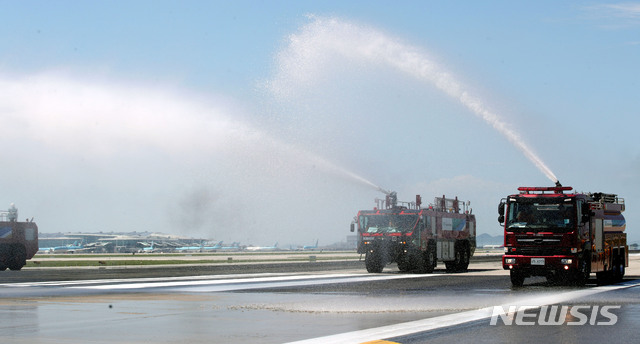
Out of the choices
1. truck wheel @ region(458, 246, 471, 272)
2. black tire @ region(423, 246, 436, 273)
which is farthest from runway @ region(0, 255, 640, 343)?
truck wheel @ region(458, 246, 471, 272)

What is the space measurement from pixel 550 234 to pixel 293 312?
40.4 feet

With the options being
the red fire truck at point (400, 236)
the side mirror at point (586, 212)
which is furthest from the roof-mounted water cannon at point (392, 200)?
the side mirror at point (586, 212)

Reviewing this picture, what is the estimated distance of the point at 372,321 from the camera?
51.4ft

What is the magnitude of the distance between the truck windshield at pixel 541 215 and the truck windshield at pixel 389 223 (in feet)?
34.1

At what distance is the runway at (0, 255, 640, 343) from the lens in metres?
13.4

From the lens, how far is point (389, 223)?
3803cm

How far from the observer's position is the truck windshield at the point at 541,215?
88.6ft

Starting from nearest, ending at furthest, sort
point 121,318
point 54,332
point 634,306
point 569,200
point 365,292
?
1. point 54,332
2. point 121,318
3. point 634,306
4. point 365,292
5. point 569,200

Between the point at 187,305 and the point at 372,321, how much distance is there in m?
5.73

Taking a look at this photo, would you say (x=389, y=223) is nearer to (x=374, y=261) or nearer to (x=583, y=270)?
(x=374, y=261)

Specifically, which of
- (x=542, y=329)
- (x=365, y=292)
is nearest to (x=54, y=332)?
(x=542, y=329)

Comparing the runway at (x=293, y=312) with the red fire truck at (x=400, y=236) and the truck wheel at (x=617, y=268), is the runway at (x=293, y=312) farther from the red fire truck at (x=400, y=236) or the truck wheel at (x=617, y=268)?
the red fire truck at (x=400, y=236)

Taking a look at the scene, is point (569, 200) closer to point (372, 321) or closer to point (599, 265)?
point (599, 265)

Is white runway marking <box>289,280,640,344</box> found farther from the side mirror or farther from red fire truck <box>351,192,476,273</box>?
red fire truck <box>351,192,476,273</box>
